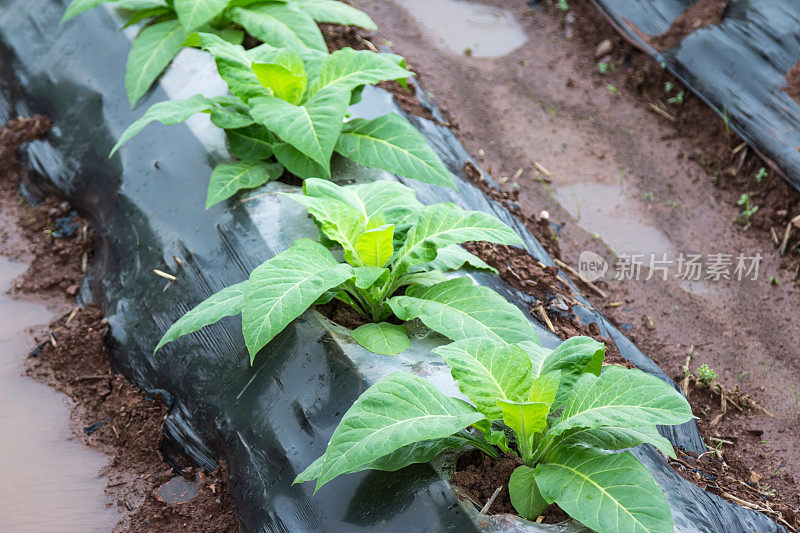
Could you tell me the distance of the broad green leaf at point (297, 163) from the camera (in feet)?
8.57

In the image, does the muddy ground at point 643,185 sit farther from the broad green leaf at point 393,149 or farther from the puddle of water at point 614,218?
the broad green leaf at point 393,149

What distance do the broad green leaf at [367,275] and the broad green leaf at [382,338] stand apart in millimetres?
132

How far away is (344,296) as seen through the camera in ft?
7.22

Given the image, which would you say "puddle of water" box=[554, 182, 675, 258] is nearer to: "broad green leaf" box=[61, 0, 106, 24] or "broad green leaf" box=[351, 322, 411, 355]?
"broad green leaf" box=[351, 322, 411, 355]

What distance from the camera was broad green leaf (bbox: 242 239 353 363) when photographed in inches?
75.8

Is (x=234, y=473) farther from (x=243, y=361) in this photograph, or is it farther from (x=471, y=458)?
(x=471, y=458)

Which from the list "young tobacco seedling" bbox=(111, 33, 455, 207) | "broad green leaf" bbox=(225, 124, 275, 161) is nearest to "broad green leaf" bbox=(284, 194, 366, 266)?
"young tobacco seedling" bbox=(111, 33, 455, 207)

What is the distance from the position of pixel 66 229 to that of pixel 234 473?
1671 millimetres

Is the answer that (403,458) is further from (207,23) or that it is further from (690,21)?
(690,21)

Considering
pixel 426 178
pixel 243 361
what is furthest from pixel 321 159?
pixel 243 361

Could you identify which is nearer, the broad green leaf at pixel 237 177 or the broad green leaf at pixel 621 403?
the broad green leaf at pixel 621 403

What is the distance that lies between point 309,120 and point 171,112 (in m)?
0.54

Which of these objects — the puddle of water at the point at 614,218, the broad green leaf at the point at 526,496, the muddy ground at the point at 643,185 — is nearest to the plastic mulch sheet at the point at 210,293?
the broad green leaf at the point at 526,496

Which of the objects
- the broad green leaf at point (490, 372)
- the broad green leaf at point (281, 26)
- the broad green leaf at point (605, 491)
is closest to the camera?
the broad green leaf at point (605, 491)
